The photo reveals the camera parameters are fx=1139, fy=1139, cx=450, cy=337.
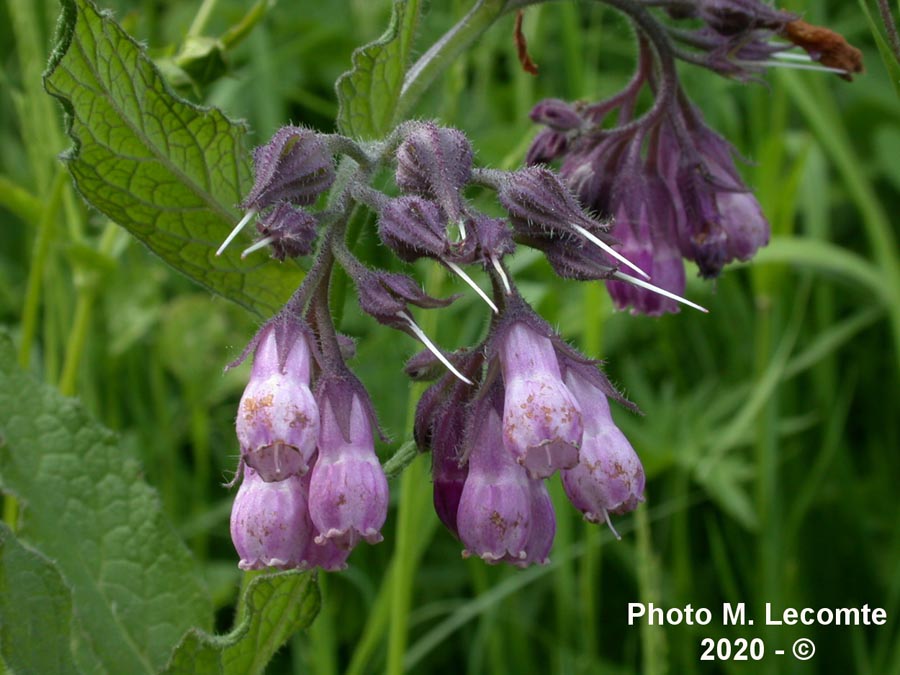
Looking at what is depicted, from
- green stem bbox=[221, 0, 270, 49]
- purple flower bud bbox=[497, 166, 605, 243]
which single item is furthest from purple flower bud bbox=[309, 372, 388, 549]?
green stem bbox=[221, 0, 270, 49]

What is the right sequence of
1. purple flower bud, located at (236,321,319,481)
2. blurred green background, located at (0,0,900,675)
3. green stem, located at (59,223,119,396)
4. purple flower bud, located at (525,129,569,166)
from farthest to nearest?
blurred green background, located at (0,0,900,675)
green stem, located at (59,223,119,396)
purple flower bud, located at (525,129,569,166)
purple flower bud, located at (236,321,319,481)

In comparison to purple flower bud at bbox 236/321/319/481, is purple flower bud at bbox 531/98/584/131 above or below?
above

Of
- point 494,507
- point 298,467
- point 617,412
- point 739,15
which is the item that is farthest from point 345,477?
point 617,412

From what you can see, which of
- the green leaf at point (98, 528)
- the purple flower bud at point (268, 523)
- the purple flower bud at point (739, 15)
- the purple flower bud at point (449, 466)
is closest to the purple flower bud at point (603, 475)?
the purple flower bud at point (449, 466)

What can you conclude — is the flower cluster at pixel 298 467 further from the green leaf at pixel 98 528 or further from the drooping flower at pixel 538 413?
the green leaf at pixel 98 528

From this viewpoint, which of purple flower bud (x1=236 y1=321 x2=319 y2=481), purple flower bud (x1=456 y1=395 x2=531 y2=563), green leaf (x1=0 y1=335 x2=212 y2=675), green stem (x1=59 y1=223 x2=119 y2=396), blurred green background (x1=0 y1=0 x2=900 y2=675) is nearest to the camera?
purple flower bud (x1=236 y1=321 x2=319 y2=481)

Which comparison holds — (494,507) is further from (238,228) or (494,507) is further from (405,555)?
(405,555)

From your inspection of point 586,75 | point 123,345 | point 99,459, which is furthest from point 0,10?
point 99,459

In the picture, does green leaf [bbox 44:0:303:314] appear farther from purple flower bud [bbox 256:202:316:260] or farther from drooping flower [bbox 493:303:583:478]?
drooping flower [bbox 493:303:583:478]
